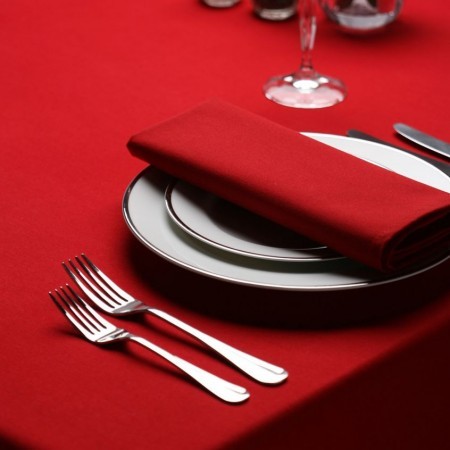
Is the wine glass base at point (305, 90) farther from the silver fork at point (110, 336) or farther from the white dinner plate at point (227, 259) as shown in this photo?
the silver fork at point (110, 336)

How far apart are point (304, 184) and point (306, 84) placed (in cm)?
46

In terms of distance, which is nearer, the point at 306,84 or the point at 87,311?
the point at 87,311

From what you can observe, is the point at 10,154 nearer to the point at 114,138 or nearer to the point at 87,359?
the point at 114,138

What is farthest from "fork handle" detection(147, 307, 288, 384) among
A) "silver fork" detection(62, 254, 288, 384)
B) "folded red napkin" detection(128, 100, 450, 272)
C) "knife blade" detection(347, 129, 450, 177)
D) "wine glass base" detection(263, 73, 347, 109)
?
"wine glass base" detection(263, 73, 347, 109)

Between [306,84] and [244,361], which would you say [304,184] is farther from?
[306,84]

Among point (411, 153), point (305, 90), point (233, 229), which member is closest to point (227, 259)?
point (233, 229)

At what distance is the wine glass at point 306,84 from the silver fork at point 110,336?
51 cm

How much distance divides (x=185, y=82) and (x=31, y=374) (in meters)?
0.64

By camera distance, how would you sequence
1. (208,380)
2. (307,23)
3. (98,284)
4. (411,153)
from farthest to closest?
1. (307,23)
2. (411,153)
3. (98,284)
4. (208,380)

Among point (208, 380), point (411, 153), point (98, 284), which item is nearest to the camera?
point (208, 380)

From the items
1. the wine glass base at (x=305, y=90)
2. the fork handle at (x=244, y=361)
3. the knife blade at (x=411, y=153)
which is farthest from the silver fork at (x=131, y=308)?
the wine glass base at (x=305, y=90)

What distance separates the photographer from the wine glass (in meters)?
1.20

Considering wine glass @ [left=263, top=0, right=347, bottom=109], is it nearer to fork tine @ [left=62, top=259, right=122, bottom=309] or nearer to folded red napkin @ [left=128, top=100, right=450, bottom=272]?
folded red napkin @ [left=128, top=100, right=450, bottom=272]

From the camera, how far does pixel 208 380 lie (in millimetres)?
669
